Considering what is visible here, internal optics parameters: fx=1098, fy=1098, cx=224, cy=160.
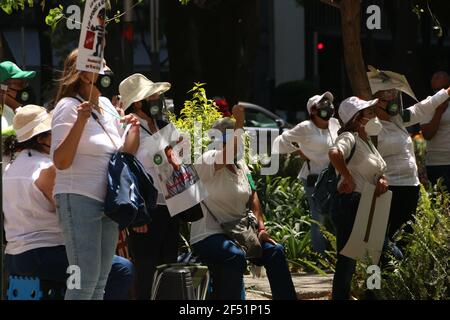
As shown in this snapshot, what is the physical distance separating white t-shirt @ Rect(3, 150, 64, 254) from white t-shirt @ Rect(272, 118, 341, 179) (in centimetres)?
428

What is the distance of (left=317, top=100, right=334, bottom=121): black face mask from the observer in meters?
10.2

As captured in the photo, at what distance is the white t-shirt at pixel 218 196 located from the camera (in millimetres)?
7453

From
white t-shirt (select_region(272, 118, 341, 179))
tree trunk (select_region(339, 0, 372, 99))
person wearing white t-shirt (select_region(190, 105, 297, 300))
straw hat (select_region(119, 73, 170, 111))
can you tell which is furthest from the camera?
white t-shirt (select_region(272, 118, 341, 179))

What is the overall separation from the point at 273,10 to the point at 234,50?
19660 mm

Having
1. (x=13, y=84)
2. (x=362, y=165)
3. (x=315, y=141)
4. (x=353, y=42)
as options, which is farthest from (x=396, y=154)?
(x=13, y=84)

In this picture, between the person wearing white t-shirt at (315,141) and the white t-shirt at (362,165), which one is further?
the person wearing white t-shirt at (315,141)

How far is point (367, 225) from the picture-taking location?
25.7ft

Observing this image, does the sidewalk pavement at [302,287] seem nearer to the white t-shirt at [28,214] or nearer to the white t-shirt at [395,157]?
the white t-shirt at [395,157]

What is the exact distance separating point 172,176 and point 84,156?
1284 millimetres

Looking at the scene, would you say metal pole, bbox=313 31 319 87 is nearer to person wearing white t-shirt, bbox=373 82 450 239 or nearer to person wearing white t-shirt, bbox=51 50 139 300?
person wearing white t-shirt, bbox=373 82 450 239

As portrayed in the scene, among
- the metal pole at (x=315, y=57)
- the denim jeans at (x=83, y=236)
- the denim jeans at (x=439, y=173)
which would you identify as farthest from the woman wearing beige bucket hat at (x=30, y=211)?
the metal pole at (x=315, y=57)

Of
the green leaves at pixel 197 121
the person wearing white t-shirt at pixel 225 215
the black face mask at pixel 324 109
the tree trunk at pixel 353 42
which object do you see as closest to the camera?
the person wearing white t-shirt at pixel 225 215

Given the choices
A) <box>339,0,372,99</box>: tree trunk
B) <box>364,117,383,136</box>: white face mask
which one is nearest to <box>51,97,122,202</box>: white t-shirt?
<box>364,117,383,136</box>: white face mask

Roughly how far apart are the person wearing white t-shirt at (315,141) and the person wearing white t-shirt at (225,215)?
9.10 feet
